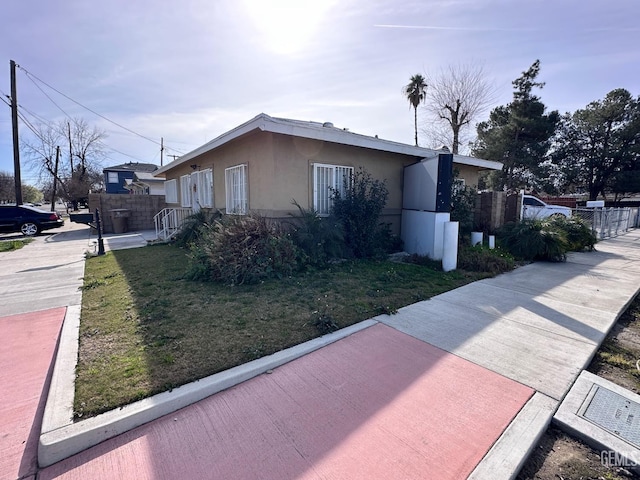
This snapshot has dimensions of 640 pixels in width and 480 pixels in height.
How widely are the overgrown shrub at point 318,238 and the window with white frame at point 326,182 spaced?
731mm

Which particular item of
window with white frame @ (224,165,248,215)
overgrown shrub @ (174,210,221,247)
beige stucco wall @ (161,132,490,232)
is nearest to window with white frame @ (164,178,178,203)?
overgrown shrub @ (174,210,221,247)

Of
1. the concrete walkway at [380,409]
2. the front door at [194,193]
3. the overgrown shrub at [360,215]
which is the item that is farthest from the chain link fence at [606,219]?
the front door at [194,193]

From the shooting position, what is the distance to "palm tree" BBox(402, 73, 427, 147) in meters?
25.2

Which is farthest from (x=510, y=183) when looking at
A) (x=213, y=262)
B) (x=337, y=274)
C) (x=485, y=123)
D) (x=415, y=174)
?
(x=213, y=262)

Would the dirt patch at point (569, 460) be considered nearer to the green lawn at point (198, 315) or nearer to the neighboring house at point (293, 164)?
the green lawn at point (198, 315)

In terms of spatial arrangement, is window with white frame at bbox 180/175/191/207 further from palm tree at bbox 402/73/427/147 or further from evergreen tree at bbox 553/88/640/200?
evergreen tree at bbox 553/88/640/200

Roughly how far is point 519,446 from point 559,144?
111ft

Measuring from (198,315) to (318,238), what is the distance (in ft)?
10.5

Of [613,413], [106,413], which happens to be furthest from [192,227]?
[613,413]

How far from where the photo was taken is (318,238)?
21.9 ft

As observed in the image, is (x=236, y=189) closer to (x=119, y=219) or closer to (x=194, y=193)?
(x=194, y=193)

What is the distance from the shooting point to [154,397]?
241cm

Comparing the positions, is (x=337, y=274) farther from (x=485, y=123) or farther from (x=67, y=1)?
(x=485, y=123)

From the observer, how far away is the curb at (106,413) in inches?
79.0
